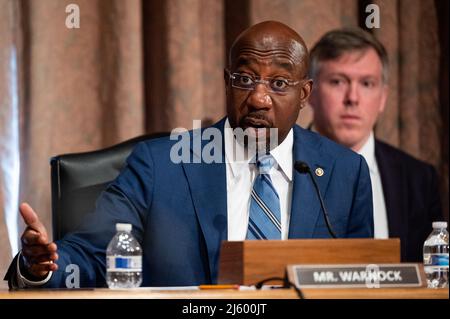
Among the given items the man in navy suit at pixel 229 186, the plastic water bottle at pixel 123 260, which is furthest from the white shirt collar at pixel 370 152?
the plastic water bottle at pixel 123 260

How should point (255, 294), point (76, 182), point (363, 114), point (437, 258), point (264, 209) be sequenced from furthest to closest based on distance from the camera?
point (363, 114) < point (76, 182) < point (264, 209) < point (437, 258) < point (255, 294)

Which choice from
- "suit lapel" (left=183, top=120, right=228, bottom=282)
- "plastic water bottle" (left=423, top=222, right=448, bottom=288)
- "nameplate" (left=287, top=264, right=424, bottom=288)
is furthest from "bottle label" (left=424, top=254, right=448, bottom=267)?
"suit lapel" (left=183, top=120, right=228, bottom=282)

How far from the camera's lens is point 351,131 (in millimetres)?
4047

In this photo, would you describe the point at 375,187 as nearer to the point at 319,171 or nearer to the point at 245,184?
the point at 319,171

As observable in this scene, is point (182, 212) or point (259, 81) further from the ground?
point (259, 81)

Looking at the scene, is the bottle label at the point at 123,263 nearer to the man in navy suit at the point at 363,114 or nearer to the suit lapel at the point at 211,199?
the suit lapel at the point at 211,199

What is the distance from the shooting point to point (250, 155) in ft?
9.68

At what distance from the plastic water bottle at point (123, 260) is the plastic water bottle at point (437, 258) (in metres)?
0.81

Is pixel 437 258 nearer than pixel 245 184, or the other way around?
pixel 437 258

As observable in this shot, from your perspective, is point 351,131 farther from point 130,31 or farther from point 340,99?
point 130,31

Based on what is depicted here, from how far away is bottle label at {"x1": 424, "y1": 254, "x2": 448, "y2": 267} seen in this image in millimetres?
2541

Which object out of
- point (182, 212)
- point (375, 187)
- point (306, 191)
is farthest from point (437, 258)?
point (375, 187)

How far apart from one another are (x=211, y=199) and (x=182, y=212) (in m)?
0.10

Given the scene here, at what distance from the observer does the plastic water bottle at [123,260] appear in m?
2.38
